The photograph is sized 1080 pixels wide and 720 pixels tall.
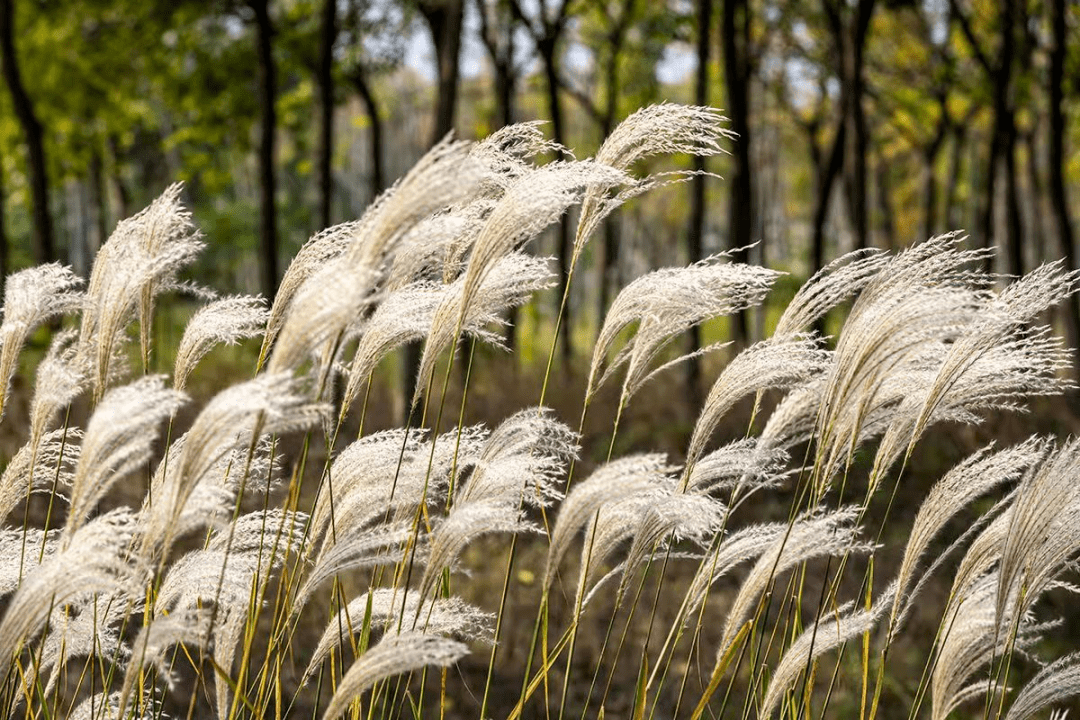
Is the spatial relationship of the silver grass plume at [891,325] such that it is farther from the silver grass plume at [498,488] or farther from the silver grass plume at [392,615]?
the silver grass plume at [392,615]

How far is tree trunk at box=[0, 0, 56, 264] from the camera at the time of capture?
397 inches

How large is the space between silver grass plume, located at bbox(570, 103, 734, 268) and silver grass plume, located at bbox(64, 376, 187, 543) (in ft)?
3.00

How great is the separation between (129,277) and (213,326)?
216 millimetres

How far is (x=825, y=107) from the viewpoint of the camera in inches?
785

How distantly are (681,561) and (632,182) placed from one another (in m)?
6.93

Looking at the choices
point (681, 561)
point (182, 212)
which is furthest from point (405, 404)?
point (182, 212)

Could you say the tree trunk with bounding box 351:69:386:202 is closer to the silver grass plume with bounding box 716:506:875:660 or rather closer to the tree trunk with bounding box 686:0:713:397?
the tree trunk with bounding box 686:0:713:397

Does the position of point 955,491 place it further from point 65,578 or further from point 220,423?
point 65,578

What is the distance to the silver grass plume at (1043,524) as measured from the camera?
2.00 meters

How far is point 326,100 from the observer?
9.63 m

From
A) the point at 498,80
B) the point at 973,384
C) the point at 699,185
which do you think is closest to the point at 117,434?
the point at 973,384

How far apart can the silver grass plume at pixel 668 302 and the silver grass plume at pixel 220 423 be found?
Answer: 0.68 meters

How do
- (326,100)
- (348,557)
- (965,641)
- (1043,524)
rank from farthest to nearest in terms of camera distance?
1. (326,100)
2. (965,641)
3. (348,557)
4. (1043,524)

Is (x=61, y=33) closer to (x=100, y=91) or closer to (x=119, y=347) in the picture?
(x=100, y=91)
